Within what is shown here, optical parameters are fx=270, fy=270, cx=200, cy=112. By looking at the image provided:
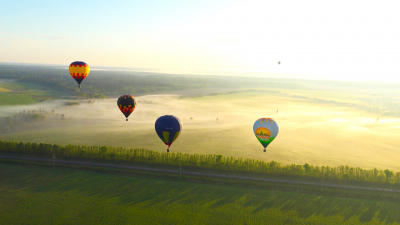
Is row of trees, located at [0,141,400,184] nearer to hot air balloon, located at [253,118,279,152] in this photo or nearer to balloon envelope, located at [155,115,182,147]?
hot air balloon, located at [253,118,279,152]

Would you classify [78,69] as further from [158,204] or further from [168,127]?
[158,204]

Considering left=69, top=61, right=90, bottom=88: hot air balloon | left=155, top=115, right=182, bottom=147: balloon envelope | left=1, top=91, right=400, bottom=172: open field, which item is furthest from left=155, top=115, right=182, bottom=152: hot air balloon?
left=69, top=61, right=90, bottom=88: hot air balloon

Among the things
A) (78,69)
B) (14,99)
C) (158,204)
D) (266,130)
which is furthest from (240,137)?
(14,99)

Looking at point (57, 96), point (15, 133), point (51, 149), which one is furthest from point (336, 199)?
point (57, 96)

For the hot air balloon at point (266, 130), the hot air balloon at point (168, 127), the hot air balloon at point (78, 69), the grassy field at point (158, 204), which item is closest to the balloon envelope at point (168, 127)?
the hot air balloon at point (168, 127)

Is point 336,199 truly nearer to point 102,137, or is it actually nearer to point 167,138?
point 167,138

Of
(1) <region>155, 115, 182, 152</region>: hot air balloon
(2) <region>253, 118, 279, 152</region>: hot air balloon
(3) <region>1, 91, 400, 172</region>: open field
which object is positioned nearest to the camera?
(1) <region>155, 115, 182, 152</region>: hot air balloon
